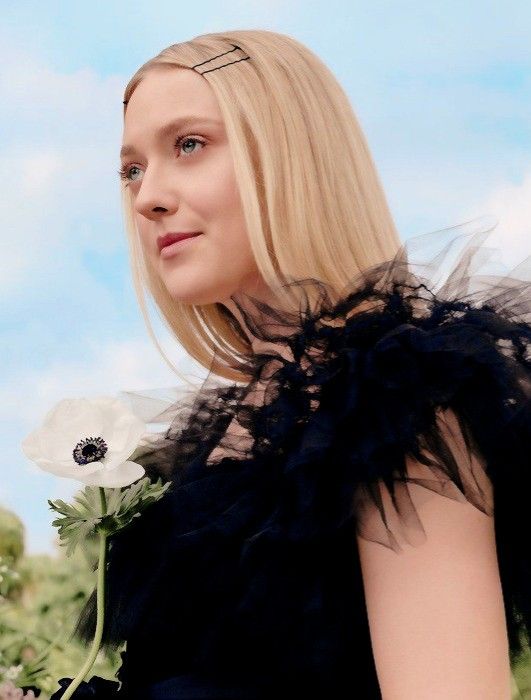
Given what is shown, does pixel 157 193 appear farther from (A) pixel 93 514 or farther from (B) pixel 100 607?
(B) pixel 100 607

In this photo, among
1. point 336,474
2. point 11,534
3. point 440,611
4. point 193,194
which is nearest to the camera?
point 440,611

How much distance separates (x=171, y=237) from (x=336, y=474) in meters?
0.70

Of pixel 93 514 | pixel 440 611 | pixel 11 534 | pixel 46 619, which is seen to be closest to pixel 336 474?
pixel 440 611

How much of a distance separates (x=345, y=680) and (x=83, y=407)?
598mm

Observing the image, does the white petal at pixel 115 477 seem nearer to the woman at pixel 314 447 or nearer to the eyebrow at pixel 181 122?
the woman at pixel 314 447

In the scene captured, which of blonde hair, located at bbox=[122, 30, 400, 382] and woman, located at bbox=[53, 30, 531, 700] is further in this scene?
blonde hair, located at bbox=[122, 30, 400, 382]

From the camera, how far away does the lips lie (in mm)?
1970

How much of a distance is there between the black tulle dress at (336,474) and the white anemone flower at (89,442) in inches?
7.0

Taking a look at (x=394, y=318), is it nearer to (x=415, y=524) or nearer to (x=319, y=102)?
(x=415, y=524)

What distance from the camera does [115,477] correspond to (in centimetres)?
154

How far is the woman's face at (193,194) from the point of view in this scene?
1.95 meters

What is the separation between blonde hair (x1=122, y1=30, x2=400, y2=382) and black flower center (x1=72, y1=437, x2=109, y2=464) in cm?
35

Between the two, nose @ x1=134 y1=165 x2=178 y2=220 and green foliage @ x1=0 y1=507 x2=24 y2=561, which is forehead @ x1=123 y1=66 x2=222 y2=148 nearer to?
nose @ x1=134 y1=165 x2=178 y2=220

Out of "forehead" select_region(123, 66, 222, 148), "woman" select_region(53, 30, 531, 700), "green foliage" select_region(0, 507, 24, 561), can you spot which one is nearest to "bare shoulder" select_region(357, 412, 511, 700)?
"woman" select_region(53, 30, 531, 700)
